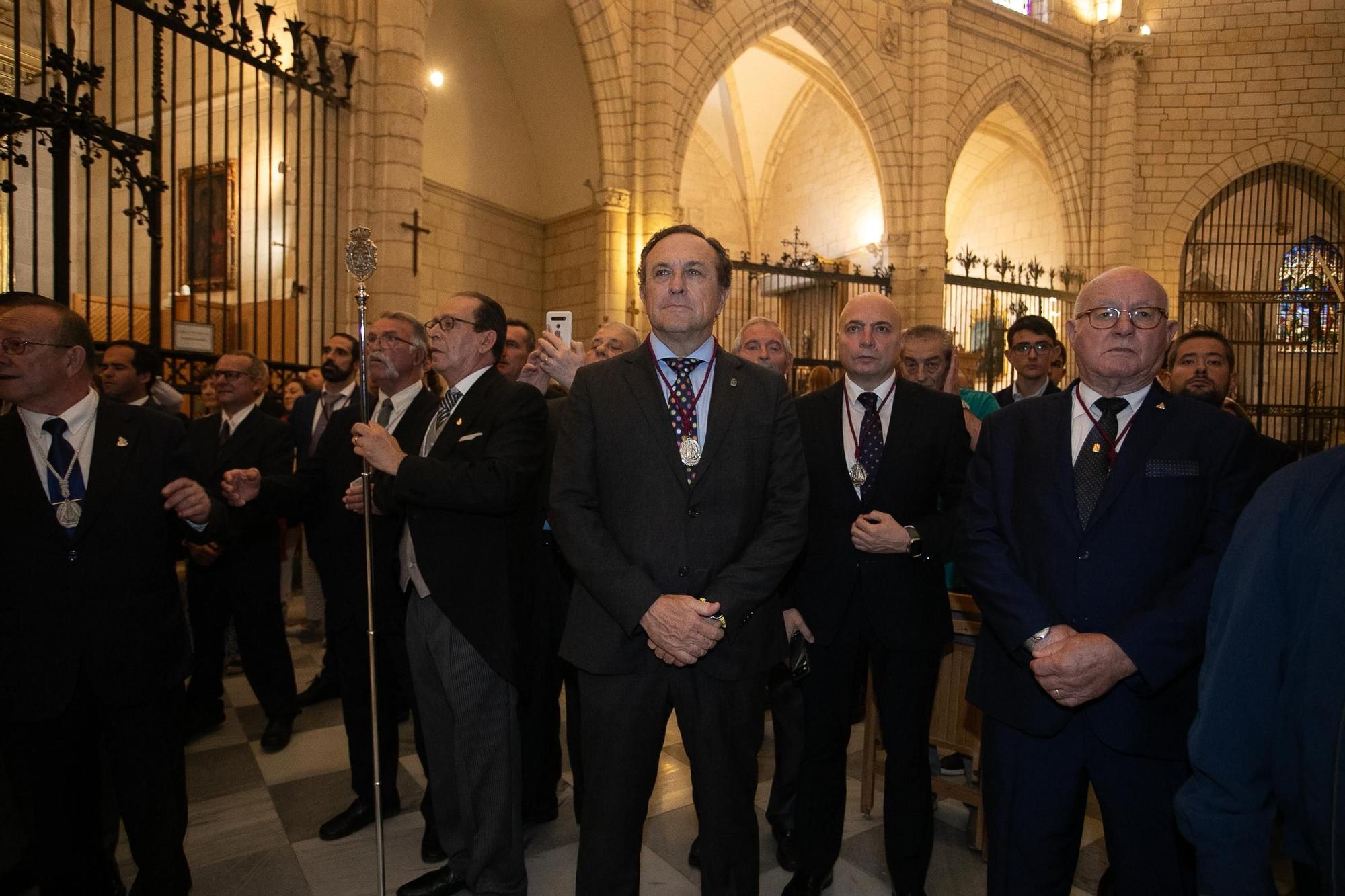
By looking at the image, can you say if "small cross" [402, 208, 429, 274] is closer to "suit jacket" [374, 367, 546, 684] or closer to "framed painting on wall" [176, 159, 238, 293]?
"framed painting on wall" [176, 159, 238, 293]

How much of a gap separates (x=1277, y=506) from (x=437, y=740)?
225 centimetres

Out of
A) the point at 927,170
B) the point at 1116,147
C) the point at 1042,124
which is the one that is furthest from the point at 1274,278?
the point at 927,170

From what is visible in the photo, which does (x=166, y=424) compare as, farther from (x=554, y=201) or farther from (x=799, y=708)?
(x=554, y=201)

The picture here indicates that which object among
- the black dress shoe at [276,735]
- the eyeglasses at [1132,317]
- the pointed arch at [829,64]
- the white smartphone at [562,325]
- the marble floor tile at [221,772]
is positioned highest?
the pointed arch at [829,64]

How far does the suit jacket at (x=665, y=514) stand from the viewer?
1.82 meters

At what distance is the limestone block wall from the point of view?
10.5 meters

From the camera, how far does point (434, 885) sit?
242 cm

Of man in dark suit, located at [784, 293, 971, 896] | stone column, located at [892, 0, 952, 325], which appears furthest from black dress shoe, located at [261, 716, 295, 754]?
stone column, located at [892, 0, 952, 325]

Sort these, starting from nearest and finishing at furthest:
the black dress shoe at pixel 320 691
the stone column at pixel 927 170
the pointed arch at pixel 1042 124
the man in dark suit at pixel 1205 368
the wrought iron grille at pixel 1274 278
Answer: the man in dark suit at pixel 1205 368
the black dress shoe at pixel 320 691
the stone column at pixel 927 170
the pointed arch at pixel 1042 124
the wrought iron grille at pixel 1274 278

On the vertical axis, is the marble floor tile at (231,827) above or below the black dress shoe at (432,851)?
below

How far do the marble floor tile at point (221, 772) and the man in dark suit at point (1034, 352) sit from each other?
3897 millimetres

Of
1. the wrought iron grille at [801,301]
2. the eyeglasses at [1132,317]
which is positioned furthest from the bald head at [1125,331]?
the wrought iron grille at [801,301]

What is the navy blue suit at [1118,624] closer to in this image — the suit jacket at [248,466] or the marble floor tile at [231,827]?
the marble floor tile at [231,827]

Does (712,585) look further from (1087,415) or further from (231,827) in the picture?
(231,827)
